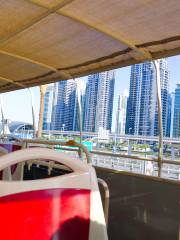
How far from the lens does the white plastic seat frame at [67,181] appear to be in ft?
4.40

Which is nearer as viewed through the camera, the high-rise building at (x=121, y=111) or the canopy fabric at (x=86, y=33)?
the canopy fabric at (x=86, y=33)

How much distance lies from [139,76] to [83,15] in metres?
6.33

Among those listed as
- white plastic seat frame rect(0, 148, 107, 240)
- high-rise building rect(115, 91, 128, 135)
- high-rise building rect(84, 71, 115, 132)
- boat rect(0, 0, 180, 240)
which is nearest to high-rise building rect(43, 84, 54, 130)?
high-rise building rect(84, 71, 115, 132)

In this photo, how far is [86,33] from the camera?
3.43 m

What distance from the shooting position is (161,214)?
2910 mm

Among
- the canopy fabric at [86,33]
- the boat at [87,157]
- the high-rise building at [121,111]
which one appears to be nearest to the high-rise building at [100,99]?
the high-rise building at [121,111]

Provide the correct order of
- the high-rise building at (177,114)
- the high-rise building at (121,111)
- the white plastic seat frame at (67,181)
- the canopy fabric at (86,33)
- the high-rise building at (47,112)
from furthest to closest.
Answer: the high-rise building at (121,111)
the high-rise building at (47,112)
the high-rise building at (177,114)
the canopy fabric at (86,33)
the white plastic seat frame at (67,181)

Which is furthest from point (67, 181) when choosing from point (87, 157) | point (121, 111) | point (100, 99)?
point (100, 99)

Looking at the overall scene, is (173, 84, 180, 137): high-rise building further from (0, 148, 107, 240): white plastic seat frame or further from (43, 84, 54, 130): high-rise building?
(0, 148, 107, 240): white plastic seat frame

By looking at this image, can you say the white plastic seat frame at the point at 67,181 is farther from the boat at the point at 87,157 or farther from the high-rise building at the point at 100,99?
the high-rise building at the point at 100,99

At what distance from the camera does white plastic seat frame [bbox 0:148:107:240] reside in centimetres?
134

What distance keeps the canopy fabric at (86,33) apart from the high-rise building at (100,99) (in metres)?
4.98

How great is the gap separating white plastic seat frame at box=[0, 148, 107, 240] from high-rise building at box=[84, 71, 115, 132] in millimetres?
7551

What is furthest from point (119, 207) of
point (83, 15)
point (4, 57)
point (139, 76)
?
point (139, 76)
